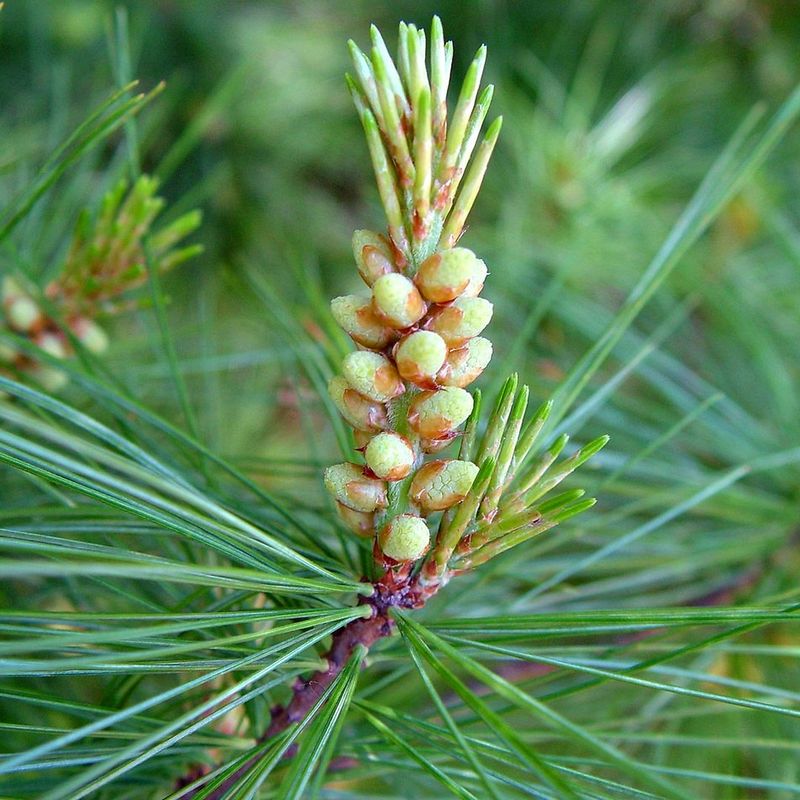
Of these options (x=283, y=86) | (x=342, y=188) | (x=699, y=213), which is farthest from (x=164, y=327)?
(x=342, y=188)

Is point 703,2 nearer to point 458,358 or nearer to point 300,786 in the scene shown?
point 458,358

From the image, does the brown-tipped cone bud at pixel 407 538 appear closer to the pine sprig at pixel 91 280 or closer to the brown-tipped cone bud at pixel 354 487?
the brown-tipped cone bud at pixel 354 487

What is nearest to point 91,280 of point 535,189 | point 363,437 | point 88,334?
point 88,334

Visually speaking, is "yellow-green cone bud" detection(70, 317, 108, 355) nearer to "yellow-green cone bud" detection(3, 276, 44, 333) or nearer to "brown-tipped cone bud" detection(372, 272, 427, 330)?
"yellow-green cone bud" detection(3, 276, 44, 333)

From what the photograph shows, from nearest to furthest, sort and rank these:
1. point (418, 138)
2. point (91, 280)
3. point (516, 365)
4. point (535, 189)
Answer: point (418, 138) < point (91, 280) < point (516, 365) < point (535, 189)

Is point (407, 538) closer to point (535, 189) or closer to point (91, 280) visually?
point (91, 280)

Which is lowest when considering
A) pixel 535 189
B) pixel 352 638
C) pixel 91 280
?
pixel 352 638

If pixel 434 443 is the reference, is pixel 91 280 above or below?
above
